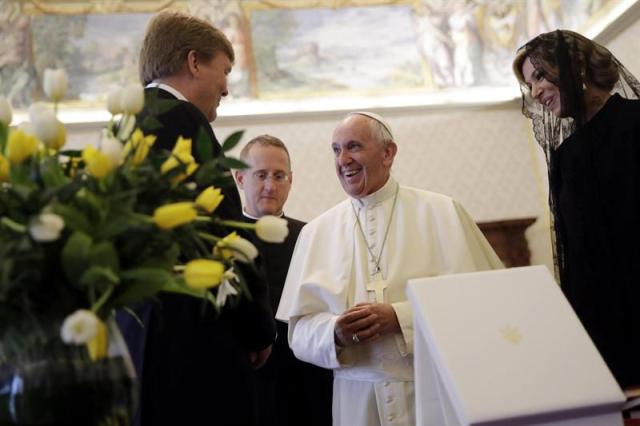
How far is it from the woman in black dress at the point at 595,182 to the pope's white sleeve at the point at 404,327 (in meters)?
0.66

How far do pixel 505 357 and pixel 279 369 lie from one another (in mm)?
1929

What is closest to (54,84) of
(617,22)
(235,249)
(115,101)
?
(115,101)

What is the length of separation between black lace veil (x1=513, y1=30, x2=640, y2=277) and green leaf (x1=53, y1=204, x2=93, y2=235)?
228 centimetres

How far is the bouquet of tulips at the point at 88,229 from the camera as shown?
1.11 metres

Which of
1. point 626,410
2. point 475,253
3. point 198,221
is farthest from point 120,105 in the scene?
point 475,253

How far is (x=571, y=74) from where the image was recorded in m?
3.07

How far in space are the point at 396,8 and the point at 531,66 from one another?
5.14 m

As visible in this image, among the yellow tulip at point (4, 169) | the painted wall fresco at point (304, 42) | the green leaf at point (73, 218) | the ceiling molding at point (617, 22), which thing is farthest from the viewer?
the painted wall fresco at point (304, 42)

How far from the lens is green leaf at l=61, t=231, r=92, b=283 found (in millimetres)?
1106

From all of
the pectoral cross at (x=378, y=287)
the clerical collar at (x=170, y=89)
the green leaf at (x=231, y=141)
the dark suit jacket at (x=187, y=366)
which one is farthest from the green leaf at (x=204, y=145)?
the pectoral cross at (x=378, y=287)

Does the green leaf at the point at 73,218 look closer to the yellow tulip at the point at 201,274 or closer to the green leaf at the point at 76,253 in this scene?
the green leaf at the point at 76,253

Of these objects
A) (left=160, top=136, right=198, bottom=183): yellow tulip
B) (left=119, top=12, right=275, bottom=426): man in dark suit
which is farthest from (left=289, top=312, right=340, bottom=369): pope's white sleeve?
(left=160, top=136, right=198, bottom=183): yellow tulip

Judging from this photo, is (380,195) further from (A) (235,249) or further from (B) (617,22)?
(B) (617,22)

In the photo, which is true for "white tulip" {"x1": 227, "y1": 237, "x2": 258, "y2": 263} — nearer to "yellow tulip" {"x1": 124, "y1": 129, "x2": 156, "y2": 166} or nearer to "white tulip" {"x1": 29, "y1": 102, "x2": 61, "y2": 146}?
"yellow tulip" {"x1": 124, "y1": 129, "x2": 156, "y2": 166}
